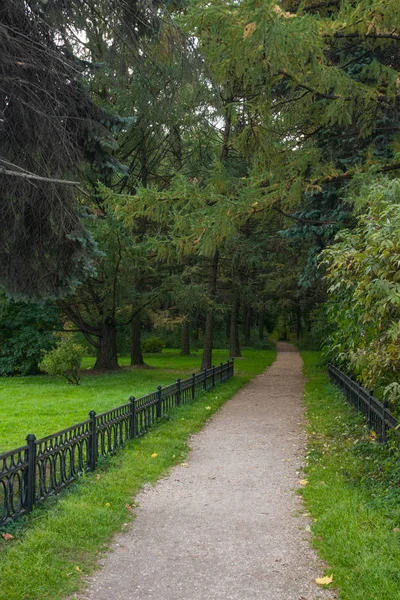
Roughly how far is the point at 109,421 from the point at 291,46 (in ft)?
20.9

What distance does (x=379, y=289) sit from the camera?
531 centimetres

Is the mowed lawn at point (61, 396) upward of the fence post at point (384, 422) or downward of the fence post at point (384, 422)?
downward

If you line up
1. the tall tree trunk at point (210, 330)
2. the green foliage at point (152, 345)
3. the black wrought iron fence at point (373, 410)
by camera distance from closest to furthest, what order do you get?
the black wrought iron fence at point (373, 410) → the tall tree trunk at point (210, 330) → the green foliage at point (152, 345)

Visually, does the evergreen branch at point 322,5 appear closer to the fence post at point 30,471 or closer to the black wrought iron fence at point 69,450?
the black wrought iron fence at point 69,450

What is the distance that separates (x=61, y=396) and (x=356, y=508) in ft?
38.6

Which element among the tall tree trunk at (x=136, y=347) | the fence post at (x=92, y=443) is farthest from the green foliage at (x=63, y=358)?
the fence post at (x=92, y=443)

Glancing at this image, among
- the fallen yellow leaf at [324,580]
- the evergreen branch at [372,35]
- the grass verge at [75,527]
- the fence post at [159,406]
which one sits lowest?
the fallen yellow leaf at [324,580]

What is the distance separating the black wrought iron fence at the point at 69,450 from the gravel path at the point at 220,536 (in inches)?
40.1

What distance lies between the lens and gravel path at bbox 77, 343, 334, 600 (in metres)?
4.14

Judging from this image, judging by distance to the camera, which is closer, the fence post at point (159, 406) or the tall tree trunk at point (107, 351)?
the fence post at point (159, 406)

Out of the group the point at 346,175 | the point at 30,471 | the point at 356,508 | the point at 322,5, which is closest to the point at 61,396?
the point at 346,175

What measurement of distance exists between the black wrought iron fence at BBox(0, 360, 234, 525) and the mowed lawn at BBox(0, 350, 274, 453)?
2.04 m

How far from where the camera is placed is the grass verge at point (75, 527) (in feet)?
13.4

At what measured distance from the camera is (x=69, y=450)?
21.2ft
